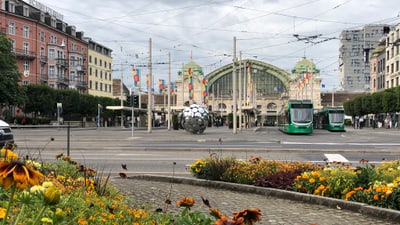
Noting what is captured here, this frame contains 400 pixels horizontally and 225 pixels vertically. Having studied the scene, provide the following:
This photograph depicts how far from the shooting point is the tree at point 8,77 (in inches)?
2279

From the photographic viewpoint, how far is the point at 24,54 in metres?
76.8

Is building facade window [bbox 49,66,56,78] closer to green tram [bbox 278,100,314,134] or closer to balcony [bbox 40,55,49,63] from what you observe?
balcony [bbox 40,55,49,63]

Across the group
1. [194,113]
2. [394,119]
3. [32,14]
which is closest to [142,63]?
[194,113]

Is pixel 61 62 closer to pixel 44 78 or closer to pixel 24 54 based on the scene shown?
pixel 44 78

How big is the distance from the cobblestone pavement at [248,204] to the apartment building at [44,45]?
66.3 meters

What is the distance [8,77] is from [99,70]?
167 feet

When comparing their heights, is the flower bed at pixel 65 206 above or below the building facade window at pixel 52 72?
below

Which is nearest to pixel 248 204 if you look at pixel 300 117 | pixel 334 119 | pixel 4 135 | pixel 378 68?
pixel 4 135

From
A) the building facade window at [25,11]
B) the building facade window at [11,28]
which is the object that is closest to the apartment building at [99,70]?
the building facade window at [25,11]

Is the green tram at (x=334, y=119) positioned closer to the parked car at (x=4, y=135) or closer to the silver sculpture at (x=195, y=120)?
the silver sculpture at (x=195, y=120)

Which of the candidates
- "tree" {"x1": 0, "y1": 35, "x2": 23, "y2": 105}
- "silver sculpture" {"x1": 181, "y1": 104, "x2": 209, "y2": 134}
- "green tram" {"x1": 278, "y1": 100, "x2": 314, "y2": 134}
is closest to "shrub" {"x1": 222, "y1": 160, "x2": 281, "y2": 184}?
"silver sculpture" {"x1": 181, "y1": 104, "x2": 209, "y2": 134}

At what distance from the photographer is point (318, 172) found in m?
8.94

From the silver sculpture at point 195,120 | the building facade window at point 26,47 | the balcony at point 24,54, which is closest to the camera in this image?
the silver sculpture at point 195,120

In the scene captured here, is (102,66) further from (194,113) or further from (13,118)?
(194,113)
